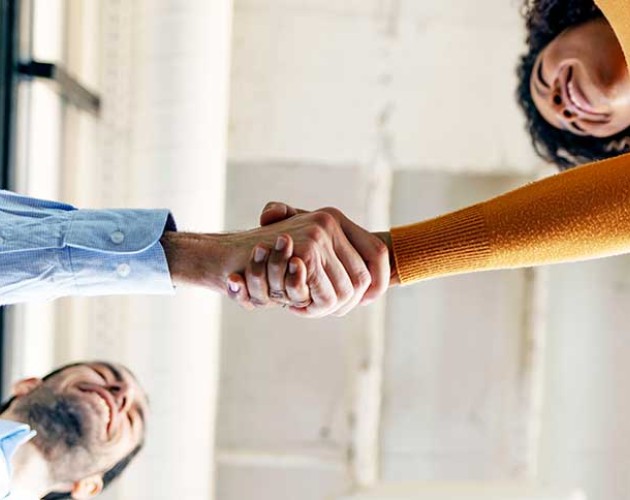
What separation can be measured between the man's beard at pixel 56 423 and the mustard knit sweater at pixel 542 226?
0.90 m

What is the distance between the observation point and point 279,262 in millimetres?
908

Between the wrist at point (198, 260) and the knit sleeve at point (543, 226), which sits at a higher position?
the knit sleeve at point (543, 226)

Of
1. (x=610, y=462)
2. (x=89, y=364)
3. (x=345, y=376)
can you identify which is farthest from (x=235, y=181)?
(x=610, y=462)

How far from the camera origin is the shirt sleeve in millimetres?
922

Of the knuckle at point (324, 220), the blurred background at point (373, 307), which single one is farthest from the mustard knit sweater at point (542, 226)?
the blurred background at point (373, 307)

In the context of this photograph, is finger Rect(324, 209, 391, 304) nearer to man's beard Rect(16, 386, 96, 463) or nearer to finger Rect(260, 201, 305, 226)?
finger Rect(260, 201, 305, 226)

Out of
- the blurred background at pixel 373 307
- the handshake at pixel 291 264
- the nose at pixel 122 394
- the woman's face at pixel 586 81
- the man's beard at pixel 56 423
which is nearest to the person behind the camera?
the handshake at pixel 291 264

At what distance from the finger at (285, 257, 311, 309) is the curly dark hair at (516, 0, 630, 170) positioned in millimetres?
606

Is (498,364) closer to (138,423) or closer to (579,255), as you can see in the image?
(138,423)

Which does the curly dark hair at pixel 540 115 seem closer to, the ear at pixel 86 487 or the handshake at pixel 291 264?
the handshake at pixel 291 264

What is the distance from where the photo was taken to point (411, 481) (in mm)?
2375

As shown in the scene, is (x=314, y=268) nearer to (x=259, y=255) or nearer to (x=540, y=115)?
(x=259, y=255)

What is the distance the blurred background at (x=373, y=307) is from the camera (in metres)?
2.18

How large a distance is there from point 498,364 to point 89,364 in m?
1.21
